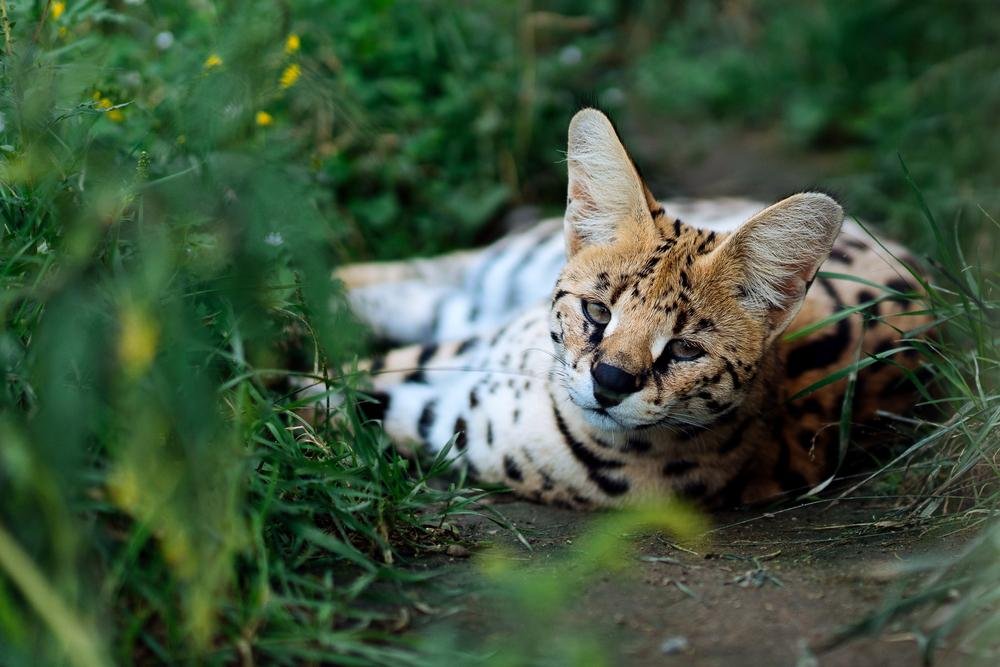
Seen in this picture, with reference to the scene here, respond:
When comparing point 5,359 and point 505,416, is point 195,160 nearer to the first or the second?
point 5,359

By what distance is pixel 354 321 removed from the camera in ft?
11.4

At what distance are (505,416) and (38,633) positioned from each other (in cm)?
176

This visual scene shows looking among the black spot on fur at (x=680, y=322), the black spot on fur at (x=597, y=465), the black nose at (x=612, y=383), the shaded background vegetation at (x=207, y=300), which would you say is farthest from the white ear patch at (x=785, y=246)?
the black spot on fur at (x=597, y=465)

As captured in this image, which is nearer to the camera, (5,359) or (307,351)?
(5,359)

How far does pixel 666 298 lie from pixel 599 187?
437 mm

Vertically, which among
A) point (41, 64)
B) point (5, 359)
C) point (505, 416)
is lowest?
point (505, 416)

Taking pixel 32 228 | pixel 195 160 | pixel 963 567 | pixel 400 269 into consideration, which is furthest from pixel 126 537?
pixel 400 269

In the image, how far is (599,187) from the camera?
10.7 feet

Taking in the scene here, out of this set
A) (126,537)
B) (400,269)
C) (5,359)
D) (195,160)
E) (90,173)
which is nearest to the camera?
(126,537)

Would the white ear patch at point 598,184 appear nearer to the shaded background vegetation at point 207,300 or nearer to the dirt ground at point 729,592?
the shaded background vegetation at point 207,300

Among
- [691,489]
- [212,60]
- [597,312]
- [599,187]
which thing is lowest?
[691,489]

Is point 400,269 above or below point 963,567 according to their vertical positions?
above

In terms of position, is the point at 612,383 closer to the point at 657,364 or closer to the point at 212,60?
the point at 657,364

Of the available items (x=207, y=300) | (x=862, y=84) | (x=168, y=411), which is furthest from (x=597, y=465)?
(x=862, y=84)
